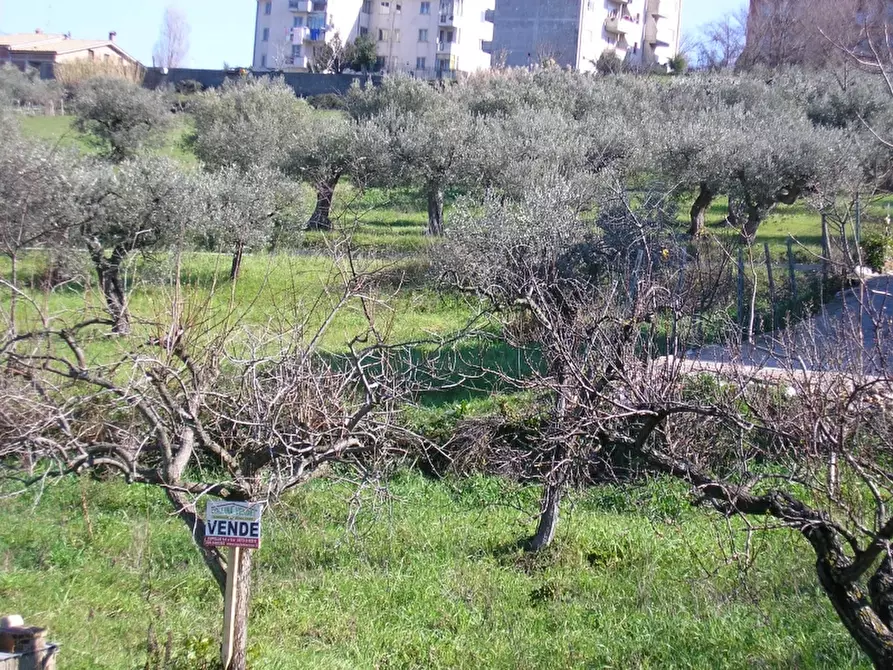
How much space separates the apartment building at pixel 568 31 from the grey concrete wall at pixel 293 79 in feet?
39.9

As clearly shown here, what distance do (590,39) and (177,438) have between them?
5983 centimetres

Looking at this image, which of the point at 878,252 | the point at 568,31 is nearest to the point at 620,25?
the point at 568,31

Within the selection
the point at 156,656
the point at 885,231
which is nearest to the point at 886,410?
the point at 156,656

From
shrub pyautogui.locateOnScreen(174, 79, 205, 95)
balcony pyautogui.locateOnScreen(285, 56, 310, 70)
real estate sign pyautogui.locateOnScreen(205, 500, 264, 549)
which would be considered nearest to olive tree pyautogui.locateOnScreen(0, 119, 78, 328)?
real estate sign pyautogui.locateOnScreen(205, 500, 264, 549)

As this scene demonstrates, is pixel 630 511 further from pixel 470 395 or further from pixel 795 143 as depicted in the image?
pixel 795 143

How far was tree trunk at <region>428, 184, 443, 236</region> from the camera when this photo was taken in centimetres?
2360

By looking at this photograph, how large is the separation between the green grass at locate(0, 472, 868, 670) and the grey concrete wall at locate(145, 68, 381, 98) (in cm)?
3764

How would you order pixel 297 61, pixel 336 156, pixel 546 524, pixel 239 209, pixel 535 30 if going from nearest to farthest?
1. pixel 546 524
2. pixel 239 209
3. pixel 336 156
4. pixel 535 30
5. pixel 297 61

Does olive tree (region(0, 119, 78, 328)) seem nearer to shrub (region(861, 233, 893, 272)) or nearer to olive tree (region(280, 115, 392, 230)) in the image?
olive tree (region(280, 115, 392, 230))

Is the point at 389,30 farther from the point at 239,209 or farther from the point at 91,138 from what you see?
the point at 239,209

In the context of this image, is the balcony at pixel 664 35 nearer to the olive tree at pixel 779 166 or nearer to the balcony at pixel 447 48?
the balcony at pixel 447 48

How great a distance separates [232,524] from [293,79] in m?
45.6

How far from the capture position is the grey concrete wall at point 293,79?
152 feet

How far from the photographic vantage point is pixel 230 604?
182 inches
